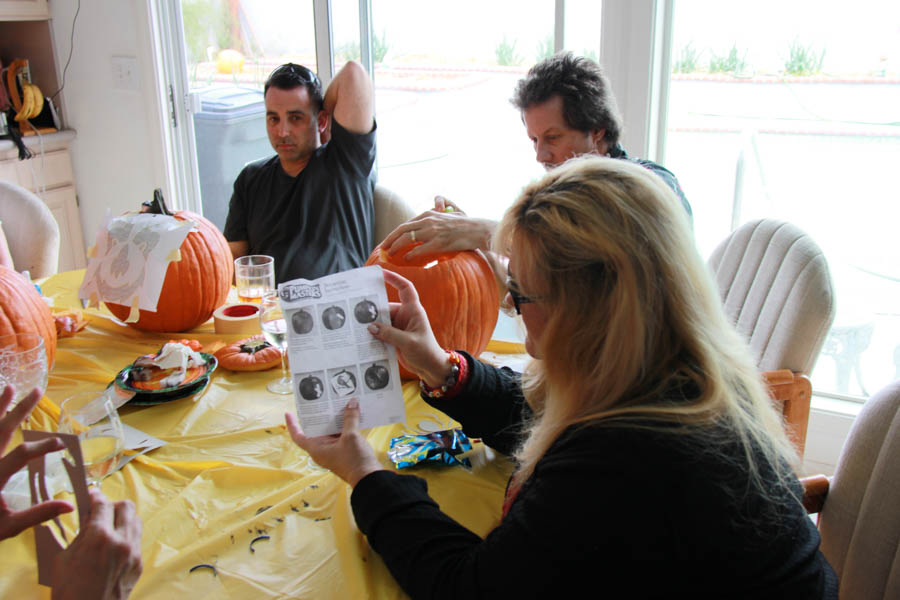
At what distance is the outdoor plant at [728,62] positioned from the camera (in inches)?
87.0

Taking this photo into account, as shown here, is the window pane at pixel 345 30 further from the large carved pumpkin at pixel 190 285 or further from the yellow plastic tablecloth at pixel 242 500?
the yellow plastic tablecloth at pixel 242 500

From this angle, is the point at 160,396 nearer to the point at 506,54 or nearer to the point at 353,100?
the point at 353,100

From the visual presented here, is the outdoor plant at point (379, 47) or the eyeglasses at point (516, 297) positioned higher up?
the outdoor plant at point (379, 47)

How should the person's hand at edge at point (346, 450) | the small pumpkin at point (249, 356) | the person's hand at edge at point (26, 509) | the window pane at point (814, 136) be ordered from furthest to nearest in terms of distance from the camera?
1. the window pane at point (814, 136)
2. the small pumpkin at point (249, 356)
3. the person's hand at edge at point (346, 450)
4. the person's hand at edge at point (26, 509)

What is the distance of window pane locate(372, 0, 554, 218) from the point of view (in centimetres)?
257

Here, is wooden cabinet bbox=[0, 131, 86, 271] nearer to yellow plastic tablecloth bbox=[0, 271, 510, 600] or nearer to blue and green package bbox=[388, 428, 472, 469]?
yellow plastic tablecloth bbox=[0, 271, 510, 600]

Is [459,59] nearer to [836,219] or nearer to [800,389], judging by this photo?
[836,219]

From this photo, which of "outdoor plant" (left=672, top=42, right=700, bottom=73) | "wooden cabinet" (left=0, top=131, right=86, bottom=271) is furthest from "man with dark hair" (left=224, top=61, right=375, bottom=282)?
Answer: "wooden cabinet" (left=0, top=131, right=86, bottom=271)

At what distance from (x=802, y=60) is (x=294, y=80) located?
1557 millimetres

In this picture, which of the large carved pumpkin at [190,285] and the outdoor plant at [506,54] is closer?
the large carved pumpkin at [190,285]

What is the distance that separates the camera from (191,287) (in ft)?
5.01

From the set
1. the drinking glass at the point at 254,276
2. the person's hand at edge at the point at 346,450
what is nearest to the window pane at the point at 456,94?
the drinking glass at the point at 254,276

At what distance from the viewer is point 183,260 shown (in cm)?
153

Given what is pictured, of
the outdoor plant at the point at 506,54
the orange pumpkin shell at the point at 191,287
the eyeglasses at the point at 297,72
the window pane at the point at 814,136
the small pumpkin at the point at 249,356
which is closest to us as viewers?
the small pumpkin at the point at 249,356
